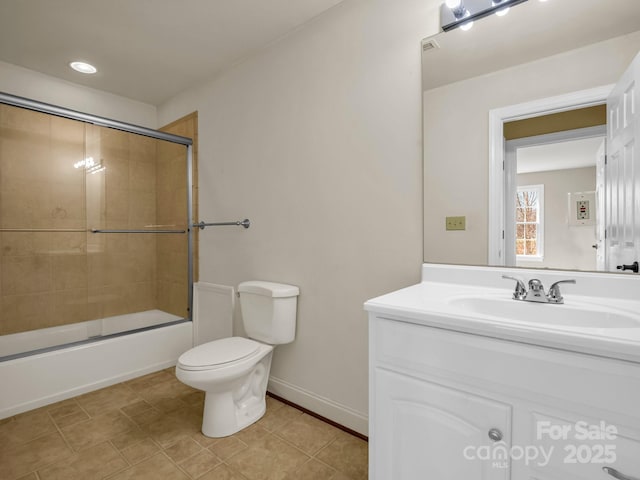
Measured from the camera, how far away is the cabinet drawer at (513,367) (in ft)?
2.41

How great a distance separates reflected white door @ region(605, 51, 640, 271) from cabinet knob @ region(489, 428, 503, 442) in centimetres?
76

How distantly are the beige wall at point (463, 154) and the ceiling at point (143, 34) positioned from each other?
2.95 feet

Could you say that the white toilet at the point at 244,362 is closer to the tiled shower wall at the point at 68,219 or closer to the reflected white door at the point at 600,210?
the tiled shower wall at the point at 68,219

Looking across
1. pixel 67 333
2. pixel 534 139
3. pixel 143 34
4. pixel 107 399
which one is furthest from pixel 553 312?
pixel 67 333

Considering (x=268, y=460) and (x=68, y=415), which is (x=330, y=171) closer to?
(x=268, y=460)

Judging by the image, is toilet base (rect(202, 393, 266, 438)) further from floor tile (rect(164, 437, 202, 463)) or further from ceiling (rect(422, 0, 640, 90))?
ceiling (rect(422, 0, 640, 90))

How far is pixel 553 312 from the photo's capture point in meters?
1.11

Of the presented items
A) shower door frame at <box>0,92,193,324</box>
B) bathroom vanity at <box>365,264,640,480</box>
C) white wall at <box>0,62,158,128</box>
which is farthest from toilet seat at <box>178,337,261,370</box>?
white wall at <box>0,62,158,128</box>

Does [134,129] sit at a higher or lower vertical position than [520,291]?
higher

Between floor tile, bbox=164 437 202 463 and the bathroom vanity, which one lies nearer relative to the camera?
the bathroom vanity

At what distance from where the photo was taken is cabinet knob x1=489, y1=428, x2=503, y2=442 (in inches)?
34.3

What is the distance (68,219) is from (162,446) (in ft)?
6.03

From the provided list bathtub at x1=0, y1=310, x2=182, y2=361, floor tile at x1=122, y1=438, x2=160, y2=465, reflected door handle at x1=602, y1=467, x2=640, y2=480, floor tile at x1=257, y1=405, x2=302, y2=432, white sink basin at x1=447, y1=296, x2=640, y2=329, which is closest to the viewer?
reflected door handle at x1=602, y1=467, x2=640, y2=480

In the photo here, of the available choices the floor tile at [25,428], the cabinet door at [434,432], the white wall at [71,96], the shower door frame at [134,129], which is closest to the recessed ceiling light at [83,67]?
the white wall at [71,96]
